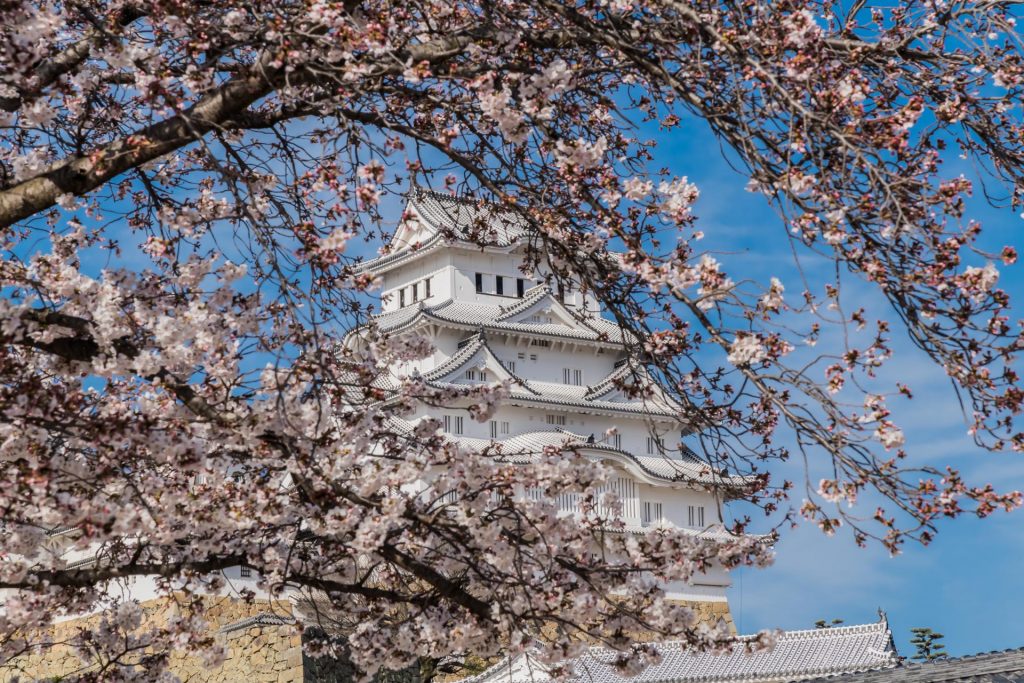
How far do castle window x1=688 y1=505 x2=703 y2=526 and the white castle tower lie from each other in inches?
1.2

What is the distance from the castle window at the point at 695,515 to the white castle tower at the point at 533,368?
31mm

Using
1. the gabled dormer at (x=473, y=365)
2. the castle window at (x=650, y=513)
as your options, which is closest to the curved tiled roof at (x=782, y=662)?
the castle window at (x=650, y=513)

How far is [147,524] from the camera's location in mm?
5758

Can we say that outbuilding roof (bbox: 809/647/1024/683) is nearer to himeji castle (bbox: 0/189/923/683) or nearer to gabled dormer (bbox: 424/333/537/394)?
himeji castle (bbox: 0/189/923/683)

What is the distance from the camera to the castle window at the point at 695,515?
→ 39281mm

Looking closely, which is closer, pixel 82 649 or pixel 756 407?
pixel 756 407

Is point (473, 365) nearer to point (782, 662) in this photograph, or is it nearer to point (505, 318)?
point (505, 318)

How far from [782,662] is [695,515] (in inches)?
558

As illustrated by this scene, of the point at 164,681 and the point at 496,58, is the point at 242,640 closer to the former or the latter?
the point at 164,681

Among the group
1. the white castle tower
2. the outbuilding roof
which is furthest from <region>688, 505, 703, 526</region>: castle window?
the outbuilding roof

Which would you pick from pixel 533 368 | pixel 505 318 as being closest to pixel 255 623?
pixel 505 318

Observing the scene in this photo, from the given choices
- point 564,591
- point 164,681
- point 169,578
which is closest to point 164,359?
point 169,578

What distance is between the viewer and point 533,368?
130 ft

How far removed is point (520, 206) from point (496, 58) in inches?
35.9
